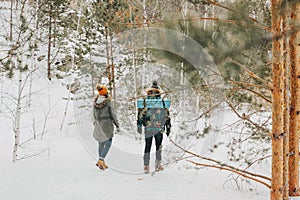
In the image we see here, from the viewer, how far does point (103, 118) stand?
6.88 m

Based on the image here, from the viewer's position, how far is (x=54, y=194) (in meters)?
5.00

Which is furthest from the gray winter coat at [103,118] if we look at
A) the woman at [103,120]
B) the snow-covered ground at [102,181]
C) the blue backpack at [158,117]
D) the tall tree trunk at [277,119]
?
the tall tree trunk at [277,119]

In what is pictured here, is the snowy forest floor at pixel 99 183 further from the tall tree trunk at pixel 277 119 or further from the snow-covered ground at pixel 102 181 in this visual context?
the tall tree trunk at pixel 277 119

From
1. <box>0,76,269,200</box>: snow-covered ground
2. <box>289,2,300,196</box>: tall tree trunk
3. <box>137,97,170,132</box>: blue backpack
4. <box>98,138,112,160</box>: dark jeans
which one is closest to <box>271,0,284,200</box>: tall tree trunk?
<box>0,76,269,200</box>: snow-covered ground

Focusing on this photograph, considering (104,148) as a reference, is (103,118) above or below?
above

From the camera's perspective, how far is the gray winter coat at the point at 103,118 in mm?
6832

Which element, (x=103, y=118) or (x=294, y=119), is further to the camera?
(x=103, y=118)

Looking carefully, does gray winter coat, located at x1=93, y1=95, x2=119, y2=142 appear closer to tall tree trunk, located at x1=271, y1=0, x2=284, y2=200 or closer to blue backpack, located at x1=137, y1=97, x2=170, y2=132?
Result: blue backpack, located at x1=137, y1=97, x2=170, y2=132

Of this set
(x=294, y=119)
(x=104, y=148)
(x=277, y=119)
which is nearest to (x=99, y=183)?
(x=104, y=148)

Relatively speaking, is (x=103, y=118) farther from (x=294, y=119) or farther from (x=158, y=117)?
(x=294, y=119)

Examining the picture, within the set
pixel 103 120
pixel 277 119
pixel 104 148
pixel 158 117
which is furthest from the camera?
pixel 103 120

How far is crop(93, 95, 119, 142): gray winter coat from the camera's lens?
269 inches

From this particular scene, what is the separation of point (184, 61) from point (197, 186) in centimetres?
289

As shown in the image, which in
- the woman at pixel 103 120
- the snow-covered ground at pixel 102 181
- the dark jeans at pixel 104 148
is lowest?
the snow-covered ground at pixel 102 181
